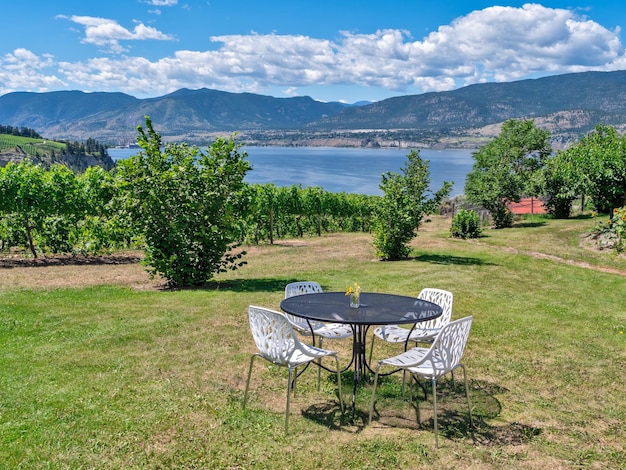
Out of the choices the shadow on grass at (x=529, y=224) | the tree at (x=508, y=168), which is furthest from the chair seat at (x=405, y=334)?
the shadow on grass at (x=529, y=224)

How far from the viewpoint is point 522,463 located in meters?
4.06

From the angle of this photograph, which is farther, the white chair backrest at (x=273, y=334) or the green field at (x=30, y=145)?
the green field at (x=30, y=145)

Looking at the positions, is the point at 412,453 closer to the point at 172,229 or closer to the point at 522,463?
the point at 522,463

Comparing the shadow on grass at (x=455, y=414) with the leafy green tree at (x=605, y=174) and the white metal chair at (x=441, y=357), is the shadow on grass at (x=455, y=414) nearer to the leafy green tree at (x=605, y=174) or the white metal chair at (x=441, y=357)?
the white metal chair at (x=441, y=357)

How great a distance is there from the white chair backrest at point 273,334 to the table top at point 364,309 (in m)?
0.31

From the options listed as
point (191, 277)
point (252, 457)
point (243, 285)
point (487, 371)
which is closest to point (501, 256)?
point (243, 285)

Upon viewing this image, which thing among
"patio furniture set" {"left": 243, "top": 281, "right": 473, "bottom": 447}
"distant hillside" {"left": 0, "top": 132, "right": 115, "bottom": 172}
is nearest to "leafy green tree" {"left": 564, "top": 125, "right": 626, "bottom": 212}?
"patio furniture set" {"left": 243, "top": 281, "right": 473, "bottom": 447}

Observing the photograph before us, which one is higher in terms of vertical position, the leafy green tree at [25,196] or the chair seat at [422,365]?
the leafy green tree at [25,196]

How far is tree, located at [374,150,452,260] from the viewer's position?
16703mm

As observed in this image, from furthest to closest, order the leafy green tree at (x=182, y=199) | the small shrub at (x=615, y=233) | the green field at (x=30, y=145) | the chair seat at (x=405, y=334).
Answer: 1. the green field at (x=30, y=145)
2. the small shrub at (x=615, y=233)
3. the leafy green tree at (x=182, y=199)
4. the chair seat at (x=405, y=334)

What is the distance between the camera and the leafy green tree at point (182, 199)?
11195 millimetres

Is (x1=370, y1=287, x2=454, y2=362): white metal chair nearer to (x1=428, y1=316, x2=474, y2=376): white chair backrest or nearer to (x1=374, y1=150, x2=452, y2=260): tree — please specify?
(x1=428, y1=316, x2=474, y2=376): white chair backrest

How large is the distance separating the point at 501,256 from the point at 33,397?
1546cm

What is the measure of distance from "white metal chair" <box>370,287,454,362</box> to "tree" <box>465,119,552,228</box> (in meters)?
25.2
